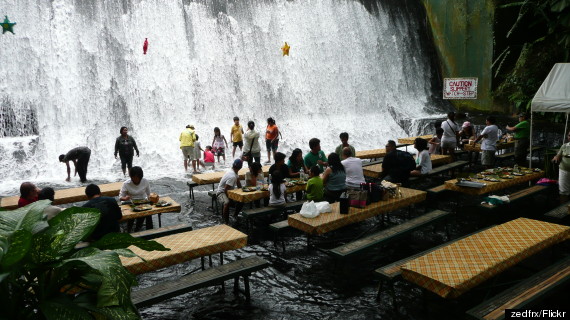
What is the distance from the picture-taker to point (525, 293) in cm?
350

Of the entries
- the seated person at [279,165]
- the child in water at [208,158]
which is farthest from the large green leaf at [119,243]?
the child in water at [208,158]

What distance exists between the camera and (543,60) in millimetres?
13711

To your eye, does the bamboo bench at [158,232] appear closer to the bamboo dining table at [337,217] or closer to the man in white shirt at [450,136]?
the bamboo dining table at [337,217]

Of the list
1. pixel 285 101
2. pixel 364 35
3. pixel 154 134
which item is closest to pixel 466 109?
pixel 364 35

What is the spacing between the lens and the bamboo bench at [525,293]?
3.17 m

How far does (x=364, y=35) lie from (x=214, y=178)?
48.1ft

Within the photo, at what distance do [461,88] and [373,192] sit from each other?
9292 millimetres

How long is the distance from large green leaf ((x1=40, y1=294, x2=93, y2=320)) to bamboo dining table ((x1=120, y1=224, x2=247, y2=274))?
2103 millimetres

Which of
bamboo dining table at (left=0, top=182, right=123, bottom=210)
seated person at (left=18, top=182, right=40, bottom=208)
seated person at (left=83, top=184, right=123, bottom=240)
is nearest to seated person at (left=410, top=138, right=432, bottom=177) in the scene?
seated person at (left=83, top=184, right=123, bottom=240)

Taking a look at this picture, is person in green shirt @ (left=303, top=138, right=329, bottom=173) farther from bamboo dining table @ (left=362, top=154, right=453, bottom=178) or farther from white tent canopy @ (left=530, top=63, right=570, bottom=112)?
white tent canopy @ (left=530, top=63, right=570, bottom=112)

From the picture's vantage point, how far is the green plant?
1.77m

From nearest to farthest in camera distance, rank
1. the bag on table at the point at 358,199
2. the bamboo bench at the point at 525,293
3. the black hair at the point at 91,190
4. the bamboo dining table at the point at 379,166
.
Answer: the bamboo bench at the point at 525,293 → the black hair at the point at 91,190 → the bag on table at the point at 358,199 → the bamboo dining table at the point at 379,166

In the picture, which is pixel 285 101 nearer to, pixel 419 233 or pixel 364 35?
pixel 364 35

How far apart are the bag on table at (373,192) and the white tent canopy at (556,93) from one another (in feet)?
14.5
